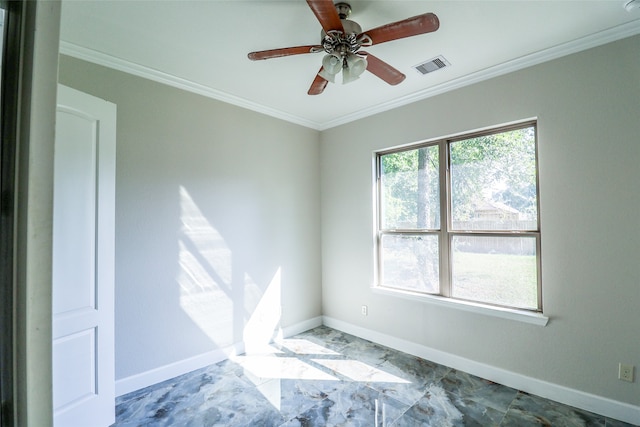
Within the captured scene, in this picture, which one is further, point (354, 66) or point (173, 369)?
point (173, 369)

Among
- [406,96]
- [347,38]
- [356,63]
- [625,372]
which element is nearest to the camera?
[347,38]

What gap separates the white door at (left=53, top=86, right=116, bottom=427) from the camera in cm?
186

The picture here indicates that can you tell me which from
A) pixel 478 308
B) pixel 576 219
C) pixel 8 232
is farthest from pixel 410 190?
pixel 8 232

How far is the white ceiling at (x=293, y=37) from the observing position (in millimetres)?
1903

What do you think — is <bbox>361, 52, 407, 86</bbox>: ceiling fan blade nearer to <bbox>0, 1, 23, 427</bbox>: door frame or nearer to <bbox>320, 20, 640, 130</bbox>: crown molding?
<bbox>320, 20, 640, 130</bbox>: crown molding

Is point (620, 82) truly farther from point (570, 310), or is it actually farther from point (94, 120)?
point (94, 120)

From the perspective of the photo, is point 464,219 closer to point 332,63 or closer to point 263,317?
point 332,63

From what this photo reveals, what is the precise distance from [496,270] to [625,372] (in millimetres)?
1021

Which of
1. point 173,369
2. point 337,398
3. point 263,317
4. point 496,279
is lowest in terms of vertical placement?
point 337,398

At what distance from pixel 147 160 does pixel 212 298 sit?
146 centimetres

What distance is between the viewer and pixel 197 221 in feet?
9.66

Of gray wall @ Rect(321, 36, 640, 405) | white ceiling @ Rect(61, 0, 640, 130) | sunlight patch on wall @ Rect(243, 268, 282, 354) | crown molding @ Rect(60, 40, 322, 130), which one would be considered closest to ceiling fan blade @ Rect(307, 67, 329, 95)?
white ceiling @ Rect(61, 0, 640, 130)

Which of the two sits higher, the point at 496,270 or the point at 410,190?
the point at 410,190

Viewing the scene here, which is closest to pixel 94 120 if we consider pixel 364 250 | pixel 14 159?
pixel 14 159
